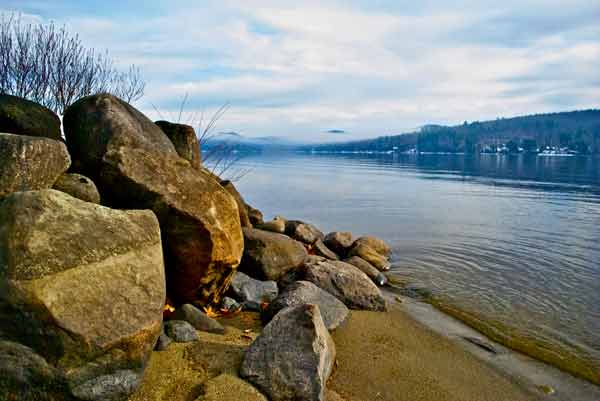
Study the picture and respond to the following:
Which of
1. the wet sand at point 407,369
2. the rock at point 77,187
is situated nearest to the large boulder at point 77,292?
the rock at point 77,187

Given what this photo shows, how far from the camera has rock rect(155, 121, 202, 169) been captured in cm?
950

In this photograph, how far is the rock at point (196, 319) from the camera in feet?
22.5

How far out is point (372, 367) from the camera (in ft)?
21.8

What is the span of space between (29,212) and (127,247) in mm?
1077

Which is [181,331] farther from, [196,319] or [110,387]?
[110,387]

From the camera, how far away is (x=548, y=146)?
174 metres

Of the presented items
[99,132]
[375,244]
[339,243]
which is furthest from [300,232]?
[99,132]

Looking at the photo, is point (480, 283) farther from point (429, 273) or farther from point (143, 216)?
point (143, 216)

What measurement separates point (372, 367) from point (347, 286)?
3.06 m

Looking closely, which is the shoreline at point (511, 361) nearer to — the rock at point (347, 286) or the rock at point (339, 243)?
the rock at point (347, 286)

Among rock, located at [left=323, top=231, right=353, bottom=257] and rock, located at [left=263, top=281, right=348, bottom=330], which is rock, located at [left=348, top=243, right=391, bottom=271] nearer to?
rock, located at [left=323, top=231, right=353, bottom=257]

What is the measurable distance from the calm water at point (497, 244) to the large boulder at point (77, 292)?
26.9 feet

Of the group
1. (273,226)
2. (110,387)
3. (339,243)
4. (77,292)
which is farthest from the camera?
(339,243)

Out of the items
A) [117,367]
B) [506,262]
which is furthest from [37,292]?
[506,262]
